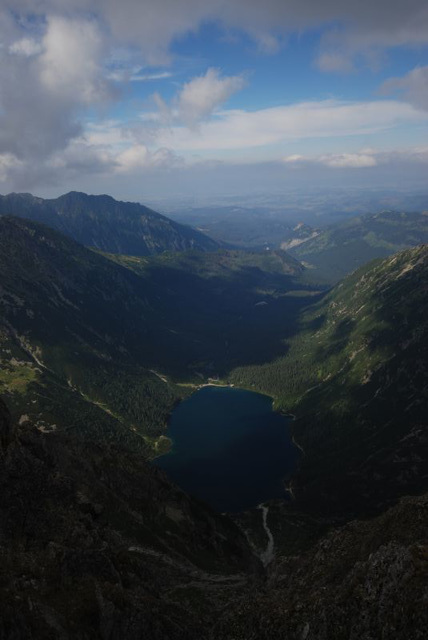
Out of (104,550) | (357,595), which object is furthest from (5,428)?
(357,595)

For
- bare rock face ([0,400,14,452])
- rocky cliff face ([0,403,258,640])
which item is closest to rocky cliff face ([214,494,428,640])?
rocky cliff face ([0,403,258,640])

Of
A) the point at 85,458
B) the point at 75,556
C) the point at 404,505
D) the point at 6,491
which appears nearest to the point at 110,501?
the point at 85,458

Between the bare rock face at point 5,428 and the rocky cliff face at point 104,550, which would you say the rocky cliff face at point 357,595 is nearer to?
the rocky cliff face at point 104,550

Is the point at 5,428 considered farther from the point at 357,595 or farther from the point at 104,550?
the point at 357,595

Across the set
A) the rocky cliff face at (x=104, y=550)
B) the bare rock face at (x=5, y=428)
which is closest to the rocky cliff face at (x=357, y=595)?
the rocky cliff face at (x=104, y=550)

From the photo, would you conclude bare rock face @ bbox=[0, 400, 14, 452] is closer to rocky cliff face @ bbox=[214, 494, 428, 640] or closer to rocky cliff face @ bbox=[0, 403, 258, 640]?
rocky cliff face @ bbox=[0, 403, 258, 640]

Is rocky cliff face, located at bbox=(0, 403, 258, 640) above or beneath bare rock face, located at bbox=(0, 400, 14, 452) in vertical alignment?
beneath

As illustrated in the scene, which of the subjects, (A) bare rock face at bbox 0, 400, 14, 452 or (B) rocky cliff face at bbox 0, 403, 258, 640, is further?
(A) bare rock face at bbox 0, 400, 14, 452

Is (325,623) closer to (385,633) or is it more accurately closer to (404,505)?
(385,633)

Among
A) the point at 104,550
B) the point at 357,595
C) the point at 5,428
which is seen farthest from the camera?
the point at 5,428

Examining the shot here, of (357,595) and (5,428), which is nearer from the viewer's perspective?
(357,595)

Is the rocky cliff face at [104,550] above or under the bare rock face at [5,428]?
under
